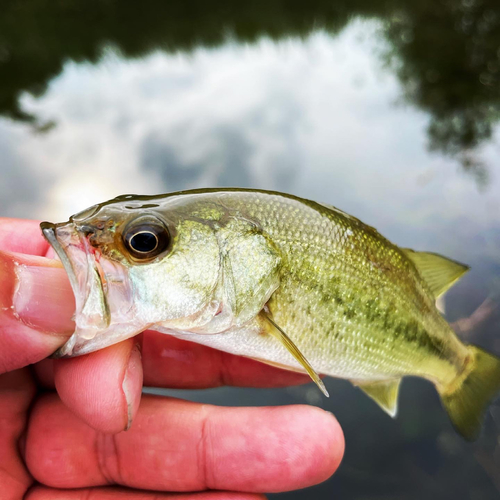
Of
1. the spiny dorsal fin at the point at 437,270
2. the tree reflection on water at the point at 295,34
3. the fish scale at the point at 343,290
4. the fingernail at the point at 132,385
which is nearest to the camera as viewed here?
the fingernail at the point at 132,385

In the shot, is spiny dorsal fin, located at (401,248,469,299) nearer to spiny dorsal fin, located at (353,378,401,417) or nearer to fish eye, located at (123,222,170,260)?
spiny dorsal fin, located at (353,378,401,417)

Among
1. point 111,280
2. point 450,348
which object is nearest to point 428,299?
point 450,348

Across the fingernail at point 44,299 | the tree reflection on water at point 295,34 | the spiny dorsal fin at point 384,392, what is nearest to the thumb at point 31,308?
the fingernail at point 44,299

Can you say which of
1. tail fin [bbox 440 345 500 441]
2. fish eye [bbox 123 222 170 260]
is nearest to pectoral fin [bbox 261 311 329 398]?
fish eye [bbox 123 222 170 260]

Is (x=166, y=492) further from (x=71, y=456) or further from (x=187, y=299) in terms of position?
(x=187, y=299)

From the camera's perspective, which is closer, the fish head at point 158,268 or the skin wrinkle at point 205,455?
the fish head at point 158,268

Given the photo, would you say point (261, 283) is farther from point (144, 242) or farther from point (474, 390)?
point (474, 390)

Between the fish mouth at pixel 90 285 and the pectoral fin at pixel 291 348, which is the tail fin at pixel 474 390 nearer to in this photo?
the pectoral fin at pixel 291 348
